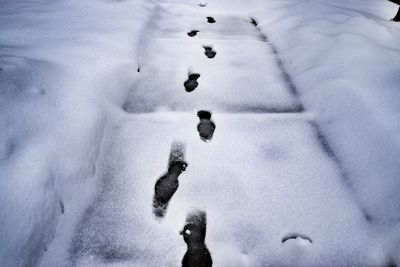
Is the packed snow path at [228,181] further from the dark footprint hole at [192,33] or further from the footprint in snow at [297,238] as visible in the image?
the dark footprint hole at [192,33]

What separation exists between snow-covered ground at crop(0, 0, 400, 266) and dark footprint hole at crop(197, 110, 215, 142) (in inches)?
1.6

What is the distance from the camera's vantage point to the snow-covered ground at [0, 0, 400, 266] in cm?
95

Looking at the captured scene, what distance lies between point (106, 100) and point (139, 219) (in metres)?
0.70

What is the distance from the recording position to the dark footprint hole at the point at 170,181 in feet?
3.64

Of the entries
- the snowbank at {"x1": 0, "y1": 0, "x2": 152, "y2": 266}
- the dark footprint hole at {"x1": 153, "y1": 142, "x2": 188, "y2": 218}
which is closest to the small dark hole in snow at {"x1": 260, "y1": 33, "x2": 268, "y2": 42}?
the snowbank at {"x1": 0, "y1": 0, "x2": 152, "y2": 266}

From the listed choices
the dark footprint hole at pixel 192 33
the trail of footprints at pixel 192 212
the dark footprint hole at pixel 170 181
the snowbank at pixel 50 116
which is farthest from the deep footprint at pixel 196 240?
the dark footprint hole at pixel 192 33

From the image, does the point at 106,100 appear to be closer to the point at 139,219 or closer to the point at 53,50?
the point at 53,50

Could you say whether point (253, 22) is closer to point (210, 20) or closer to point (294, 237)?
point (210, 20)

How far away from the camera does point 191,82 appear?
5.97ft

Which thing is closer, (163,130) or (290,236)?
(290,236)

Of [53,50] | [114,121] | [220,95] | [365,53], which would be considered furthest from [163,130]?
[365,53]

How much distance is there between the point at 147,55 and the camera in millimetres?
2035

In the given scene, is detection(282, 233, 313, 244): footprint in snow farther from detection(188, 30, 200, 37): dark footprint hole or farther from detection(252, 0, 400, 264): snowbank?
detection(188, 30, 200, 37): dark footprint hole

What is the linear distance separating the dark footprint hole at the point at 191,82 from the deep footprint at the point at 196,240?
0.90 meters
